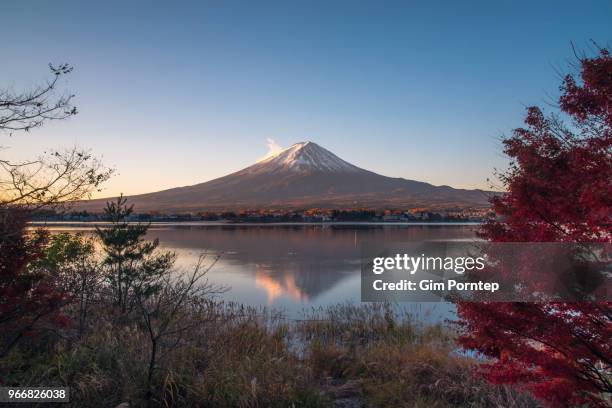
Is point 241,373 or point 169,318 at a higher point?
point 169,318

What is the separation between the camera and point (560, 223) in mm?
4699

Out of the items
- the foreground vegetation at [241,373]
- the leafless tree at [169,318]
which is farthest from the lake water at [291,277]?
the leafless tree at [169,318]

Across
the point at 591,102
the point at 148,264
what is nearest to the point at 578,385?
the point at 591,102

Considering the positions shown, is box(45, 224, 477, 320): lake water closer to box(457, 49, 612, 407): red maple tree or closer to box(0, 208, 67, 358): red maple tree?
box(457, 49, 612, 407): red maple tree

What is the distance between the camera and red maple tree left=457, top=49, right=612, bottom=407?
4387 millimetres

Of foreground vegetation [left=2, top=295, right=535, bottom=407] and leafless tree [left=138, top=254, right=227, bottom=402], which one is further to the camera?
leafless tree [left=138, top=254, right=227, bottom=402]

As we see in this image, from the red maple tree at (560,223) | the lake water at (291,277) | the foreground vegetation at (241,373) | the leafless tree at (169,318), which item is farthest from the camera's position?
the lake water at (291,277)

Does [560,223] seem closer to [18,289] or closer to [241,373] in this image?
[241,373]

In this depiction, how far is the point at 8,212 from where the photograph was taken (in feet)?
19.0

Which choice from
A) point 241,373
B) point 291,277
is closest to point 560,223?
point 241,373

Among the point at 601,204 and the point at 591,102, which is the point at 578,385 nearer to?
the point at 601,204

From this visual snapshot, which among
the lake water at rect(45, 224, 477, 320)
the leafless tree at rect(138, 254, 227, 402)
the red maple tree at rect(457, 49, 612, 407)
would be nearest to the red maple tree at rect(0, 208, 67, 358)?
the leafless tree at rect(138, 254, 227, 402)

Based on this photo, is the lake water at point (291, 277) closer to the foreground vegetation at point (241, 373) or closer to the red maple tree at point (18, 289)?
the foreground vegetation at point (241, 373)

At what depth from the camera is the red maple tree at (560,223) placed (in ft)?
14.4
